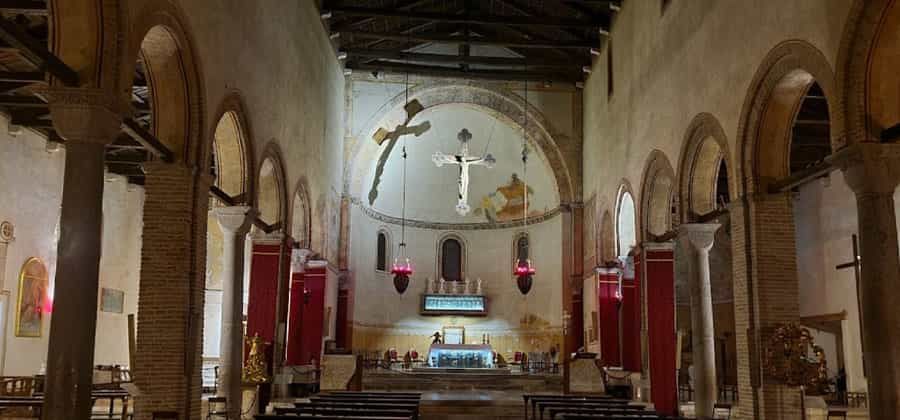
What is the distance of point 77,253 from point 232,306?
6.70 meters

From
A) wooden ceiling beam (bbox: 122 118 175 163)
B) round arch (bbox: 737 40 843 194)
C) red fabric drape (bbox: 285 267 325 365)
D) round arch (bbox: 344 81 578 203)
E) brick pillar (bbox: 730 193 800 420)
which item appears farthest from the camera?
round arch (bbox: 344 81 578 203)

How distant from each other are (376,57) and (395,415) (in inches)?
647

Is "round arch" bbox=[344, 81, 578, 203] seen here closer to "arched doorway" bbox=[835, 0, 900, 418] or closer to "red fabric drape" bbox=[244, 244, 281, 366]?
"red fabric drape" bbox=[244, 244, 281, 366]

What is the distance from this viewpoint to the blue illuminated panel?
31.0 m

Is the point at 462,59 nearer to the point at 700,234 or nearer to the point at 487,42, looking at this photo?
the point at 487,42

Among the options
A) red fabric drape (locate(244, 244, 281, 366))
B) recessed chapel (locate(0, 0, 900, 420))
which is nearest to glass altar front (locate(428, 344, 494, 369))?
recessed chapel (locate(0, 0, 900, 420))

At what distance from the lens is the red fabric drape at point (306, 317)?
22.2m

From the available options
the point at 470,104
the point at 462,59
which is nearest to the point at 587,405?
the point at 462,59

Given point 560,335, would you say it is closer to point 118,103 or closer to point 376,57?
point 376,57

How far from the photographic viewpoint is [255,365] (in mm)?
16531

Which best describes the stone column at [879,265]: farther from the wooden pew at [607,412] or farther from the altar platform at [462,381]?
the altar platform at [462,381]

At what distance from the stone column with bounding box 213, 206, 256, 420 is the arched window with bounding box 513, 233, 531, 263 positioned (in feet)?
56.5

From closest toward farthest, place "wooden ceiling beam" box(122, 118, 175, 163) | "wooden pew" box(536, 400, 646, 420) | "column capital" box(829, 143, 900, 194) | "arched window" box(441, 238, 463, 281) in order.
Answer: "column capital" box(829, 143, 900, 194)
"wooden ceiling beam" box(122, 118, 175, 163)
"wooden pew" box(536, 400, 646, 420)
"arched window" box(441, 238, 463, 281)

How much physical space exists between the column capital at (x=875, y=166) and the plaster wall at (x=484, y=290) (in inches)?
733
